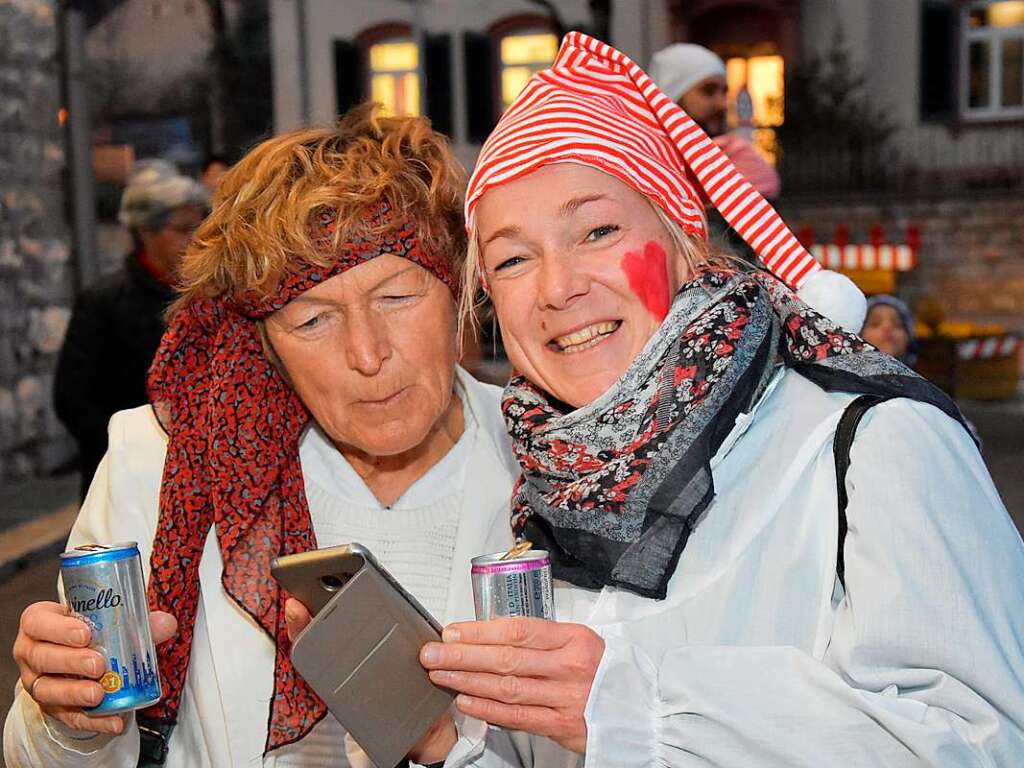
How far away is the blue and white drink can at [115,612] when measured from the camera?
1.55 m

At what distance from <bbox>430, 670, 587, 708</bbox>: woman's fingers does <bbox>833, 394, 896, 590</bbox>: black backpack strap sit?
40cm

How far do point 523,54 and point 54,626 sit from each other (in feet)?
29.7

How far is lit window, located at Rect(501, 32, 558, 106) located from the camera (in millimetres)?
10031

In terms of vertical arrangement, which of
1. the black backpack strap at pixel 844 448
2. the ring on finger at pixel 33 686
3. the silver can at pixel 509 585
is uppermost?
the black backpack strap at pixel 844 448

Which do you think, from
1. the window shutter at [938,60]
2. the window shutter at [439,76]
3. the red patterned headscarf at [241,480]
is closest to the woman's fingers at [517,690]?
the red patterned headscarf at [241,480]

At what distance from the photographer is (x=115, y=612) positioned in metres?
1.57

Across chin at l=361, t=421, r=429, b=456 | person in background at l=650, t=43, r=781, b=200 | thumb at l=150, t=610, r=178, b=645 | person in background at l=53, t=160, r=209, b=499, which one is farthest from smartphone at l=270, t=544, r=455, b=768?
person in background at l=650, t=43, r=781, b=200

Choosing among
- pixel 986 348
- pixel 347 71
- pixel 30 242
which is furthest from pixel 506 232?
pixel 986 348

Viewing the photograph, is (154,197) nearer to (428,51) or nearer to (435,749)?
(435,749)

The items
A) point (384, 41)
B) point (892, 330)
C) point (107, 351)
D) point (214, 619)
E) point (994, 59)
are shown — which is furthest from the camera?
point (994, 59)

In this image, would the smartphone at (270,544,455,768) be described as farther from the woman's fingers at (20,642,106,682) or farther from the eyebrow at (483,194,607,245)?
the eyebrow at (483,194,607,245)

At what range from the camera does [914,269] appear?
11602 millimetres

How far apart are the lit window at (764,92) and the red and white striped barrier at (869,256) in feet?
3.52

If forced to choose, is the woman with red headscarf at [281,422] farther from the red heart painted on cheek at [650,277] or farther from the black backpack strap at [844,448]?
the black backpack strap at [844,448]
